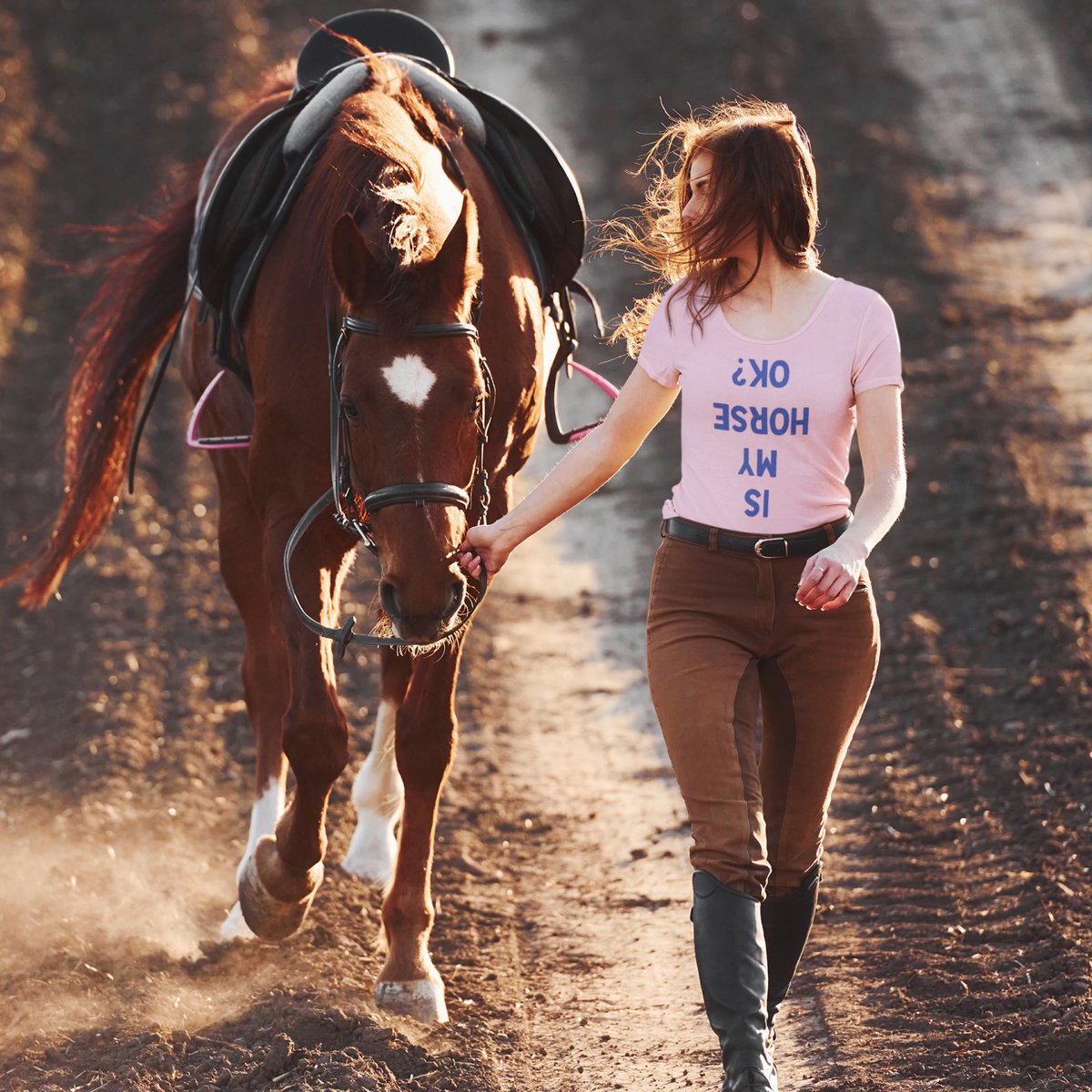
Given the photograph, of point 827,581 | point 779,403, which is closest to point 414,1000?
point 827,581

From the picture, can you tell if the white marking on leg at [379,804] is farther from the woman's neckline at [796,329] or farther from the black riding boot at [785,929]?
the woman's neckline at [796,329]

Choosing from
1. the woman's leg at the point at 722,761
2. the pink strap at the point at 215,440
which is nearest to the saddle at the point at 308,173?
the pink strap at the point at 215,440

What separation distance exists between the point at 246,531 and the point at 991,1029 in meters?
2.83

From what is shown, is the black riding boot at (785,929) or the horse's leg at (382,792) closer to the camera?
the black riding boot at (785,929)

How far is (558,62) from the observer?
15.1 m

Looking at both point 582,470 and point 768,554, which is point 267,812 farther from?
point 768,554

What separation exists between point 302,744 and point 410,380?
47.0 inches

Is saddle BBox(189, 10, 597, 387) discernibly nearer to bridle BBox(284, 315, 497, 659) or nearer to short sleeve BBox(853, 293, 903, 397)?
bridle BBox(284, 315, 497, 659)

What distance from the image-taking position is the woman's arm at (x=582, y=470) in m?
2.79

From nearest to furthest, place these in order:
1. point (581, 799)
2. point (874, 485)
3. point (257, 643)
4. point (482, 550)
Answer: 1. point (874, 485)
2. point (482, 550)
3. point (257, 643)
4. point (581, 799)

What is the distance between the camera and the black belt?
261 centimetres

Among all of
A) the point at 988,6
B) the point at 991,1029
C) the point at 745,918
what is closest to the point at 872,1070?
the point at 991,1029

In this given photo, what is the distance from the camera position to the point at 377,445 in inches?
111

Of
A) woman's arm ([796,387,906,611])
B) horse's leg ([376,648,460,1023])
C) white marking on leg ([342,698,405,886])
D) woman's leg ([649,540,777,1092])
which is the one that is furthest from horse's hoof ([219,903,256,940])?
woman's arm ([796,387,906,611])
